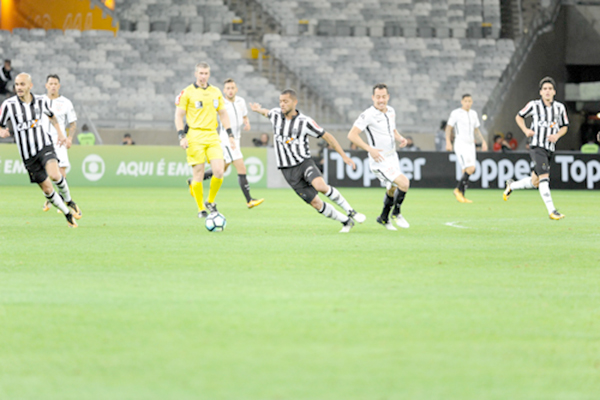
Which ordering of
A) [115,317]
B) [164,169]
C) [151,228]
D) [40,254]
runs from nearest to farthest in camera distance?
[115,317], [40,254], [151,228], [164,169]

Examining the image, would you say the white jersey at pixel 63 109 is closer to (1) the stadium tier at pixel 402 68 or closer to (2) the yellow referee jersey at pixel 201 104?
(2) the yellow referee jersey at pixel 201 104

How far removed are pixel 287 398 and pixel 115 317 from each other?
1.83 meters

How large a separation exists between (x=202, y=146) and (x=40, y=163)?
7.46 ft

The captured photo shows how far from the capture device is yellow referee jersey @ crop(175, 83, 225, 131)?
1202 cm

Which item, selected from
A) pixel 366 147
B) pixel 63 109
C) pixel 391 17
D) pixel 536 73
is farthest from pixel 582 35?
pixel 366 147

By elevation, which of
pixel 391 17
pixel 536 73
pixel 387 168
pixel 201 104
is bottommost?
pixel 387 168

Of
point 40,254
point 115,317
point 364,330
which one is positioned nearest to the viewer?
point 364,330

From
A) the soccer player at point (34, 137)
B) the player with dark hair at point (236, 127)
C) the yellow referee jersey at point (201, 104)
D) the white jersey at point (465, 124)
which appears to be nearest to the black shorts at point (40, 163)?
the soccer player at point (34, 137)

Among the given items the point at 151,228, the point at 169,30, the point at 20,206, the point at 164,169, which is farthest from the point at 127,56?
the point at 151,228

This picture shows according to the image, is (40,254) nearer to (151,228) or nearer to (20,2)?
Result: (151,228)

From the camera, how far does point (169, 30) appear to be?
3500 cm

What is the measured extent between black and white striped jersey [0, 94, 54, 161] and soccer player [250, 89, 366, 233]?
2.84m

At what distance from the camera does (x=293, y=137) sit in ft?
34.6

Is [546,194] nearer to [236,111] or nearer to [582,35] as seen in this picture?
[236,111]
